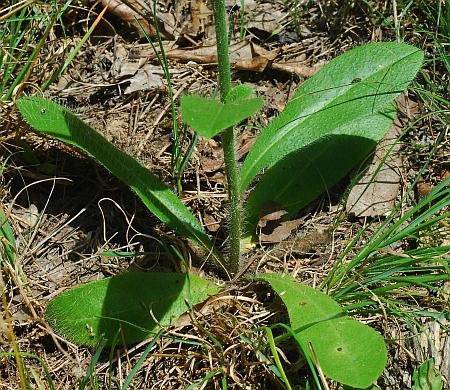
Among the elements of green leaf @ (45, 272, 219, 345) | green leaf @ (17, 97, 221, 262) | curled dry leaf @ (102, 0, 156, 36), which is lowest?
green leaf @ (45, 272, 219, 345)

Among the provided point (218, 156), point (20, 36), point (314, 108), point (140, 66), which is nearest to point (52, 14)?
point (20, 36)

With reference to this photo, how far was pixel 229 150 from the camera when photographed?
255cm

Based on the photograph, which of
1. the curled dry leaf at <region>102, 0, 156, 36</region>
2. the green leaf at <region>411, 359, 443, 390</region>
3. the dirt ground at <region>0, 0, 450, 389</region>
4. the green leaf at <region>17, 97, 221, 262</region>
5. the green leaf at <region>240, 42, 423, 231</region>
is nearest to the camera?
the green leaf at <region>411, 359, 443, 390</region>

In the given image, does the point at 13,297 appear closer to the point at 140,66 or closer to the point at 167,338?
the point at 167,338

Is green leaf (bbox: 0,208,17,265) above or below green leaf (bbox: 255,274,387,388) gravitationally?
above

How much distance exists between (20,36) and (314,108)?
4.90 ft

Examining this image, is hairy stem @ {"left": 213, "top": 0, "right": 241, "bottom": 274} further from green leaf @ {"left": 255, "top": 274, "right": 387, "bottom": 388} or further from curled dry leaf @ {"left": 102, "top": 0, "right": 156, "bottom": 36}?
curled dry leaf @ {"left": 102, "top": 0, "right": 156, "bottom": 36}

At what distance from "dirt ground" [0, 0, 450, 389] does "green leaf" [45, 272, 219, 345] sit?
63 mm

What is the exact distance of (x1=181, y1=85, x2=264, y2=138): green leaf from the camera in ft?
6.26

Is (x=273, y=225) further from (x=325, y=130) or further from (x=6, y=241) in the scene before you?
(x=6, y=241)

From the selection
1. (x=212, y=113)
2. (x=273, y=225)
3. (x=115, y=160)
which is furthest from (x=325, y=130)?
(x=212, y=113)

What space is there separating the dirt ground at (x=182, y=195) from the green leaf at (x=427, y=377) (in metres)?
0.05

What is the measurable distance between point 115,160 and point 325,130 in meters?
0.90

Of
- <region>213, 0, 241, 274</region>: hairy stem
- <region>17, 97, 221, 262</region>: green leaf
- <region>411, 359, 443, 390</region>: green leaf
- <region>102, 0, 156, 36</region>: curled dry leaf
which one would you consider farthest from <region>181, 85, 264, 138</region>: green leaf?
<region>102, 0, 156, 36</region>: curled dry leaf
